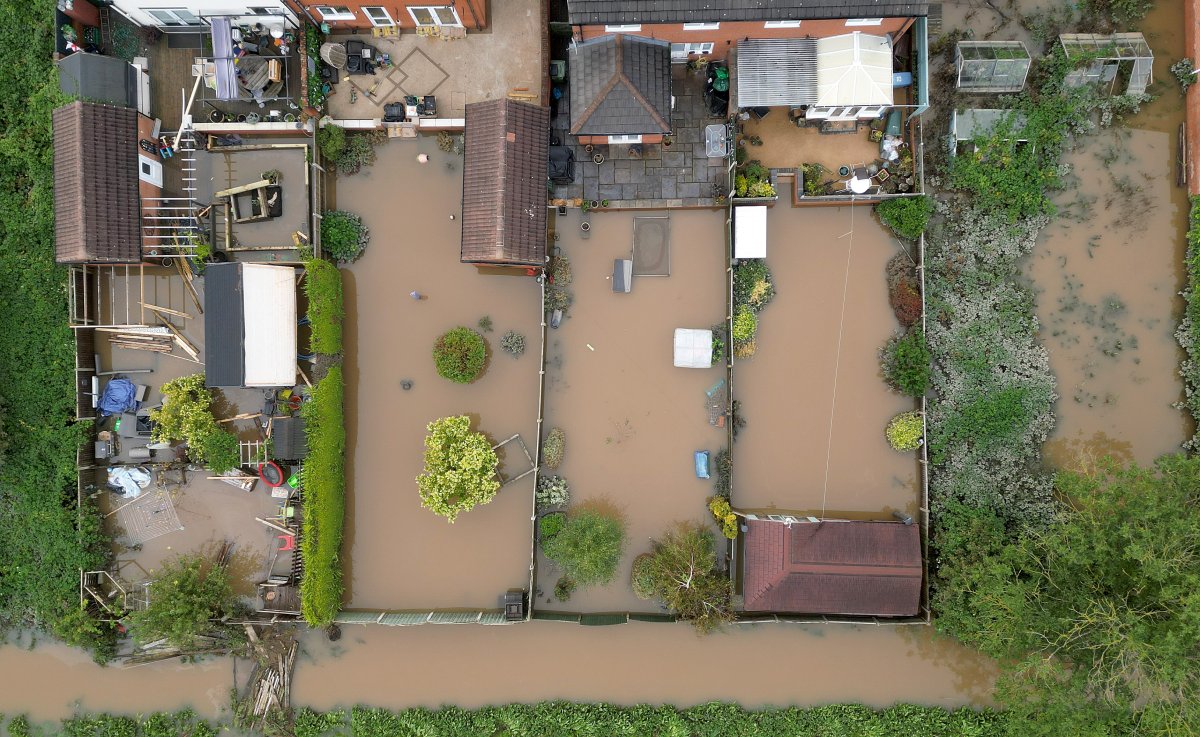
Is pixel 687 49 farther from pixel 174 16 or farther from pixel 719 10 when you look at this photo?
pixel 174 16

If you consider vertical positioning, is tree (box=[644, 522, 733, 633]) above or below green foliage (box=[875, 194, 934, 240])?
below

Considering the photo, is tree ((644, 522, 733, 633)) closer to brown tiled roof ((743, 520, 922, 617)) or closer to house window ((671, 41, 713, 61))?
brown tiled roof ((743, 520, 922, 617))

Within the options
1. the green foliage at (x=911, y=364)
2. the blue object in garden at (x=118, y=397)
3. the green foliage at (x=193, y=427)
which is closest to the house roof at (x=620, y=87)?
the green foliage at (x=911, y=364)

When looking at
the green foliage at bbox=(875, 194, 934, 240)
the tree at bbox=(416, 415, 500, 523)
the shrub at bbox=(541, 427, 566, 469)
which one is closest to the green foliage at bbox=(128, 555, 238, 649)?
the tree at bbox=(416, 415, 500, 523)

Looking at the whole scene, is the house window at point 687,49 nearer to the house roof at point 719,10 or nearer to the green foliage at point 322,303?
the house roof at point 719,10

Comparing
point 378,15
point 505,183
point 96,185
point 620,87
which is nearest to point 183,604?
point 96,185
